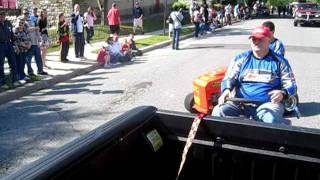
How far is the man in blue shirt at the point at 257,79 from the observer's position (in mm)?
4996

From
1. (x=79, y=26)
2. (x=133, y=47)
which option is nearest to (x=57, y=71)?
(x=79, y=26)

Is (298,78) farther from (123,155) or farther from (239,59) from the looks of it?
(123,155)

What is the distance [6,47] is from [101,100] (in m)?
2.68

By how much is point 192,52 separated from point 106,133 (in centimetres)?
1525

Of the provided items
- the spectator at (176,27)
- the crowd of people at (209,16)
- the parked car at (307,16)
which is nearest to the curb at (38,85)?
the spectator at (176,27)

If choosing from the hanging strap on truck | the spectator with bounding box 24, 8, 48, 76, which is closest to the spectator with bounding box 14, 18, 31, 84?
the spectator with bounding box 24, 8, 48, 76

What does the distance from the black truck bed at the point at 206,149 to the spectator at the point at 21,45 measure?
27.4 ft

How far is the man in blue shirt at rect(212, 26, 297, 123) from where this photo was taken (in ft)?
16.4

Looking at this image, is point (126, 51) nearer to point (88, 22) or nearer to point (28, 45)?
point (88, 22)

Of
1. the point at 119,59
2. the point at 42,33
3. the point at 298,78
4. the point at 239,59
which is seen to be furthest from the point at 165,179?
the point at 119,59

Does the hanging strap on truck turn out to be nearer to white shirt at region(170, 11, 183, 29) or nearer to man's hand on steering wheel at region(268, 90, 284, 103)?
man's hand on steering wheel at region(268, 90, 284, 103)

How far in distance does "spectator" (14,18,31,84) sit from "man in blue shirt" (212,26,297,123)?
23.5 ft

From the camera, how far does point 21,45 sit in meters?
11.4

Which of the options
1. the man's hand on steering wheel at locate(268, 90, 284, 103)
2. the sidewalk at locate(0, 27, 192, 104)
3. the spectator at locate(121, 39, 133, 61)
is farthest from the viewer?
the spectator at locate(121, 39, 133, 61)
